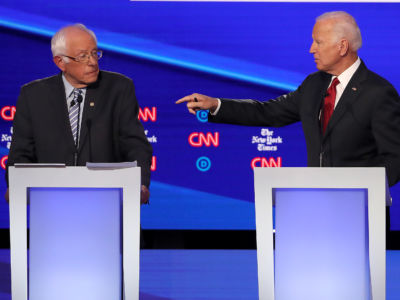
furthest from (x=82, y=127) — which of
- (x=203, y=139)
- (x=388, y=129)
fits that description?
(x=203, y=139)

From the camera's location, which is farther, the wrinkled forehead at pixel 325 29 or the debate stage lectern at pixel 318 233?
the wrinkled forehead at pixel 325 29

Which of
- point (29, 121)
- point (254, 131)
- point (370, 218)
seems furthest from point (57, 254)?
point (254, 131)

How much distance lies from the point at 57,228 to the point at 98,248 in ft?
0.54

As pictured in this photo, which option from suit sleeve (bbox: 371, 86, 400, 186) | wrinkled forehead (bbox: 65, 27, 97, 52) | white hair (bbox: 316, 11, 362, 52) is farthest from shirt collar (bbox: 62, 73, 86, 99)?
suit sleeve (bbox: 371, 86, 400, 186)

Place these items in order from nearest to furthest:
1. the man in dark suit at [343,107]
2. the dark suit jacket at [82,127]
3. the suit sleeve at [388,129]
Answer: the suit sleeve at [388,129]
the man in dark suit at [343,107]
the dark suit jacket at [82,127]

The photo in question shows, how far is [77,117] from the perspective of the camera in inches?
131

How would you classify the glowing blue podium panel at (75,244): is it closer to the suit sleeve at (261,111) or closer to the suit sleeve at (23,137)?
the suit sleeve at (23,137)

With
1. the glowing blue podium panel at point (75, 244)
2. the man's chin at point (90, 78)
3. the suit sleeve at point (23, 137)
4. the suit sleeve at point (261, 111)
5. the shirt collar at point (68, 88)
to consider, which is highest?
the man's chin at point (90, 78)

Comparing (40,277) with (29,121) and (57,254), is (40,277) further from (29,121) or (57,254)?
(29,121)

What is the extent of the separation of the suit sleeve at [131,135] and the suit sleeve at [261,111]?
1.13ft

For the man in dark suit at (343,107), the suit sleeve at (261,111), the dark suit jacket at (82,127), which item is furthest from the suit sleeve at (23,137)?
the suit sleeve at (261,111)

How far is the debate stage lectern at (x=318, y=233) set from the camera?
2.57 m

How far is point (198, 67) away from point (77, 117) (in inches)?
103

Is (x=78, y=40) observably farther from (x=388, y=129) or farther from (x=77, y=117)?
(x=388, y=129)
